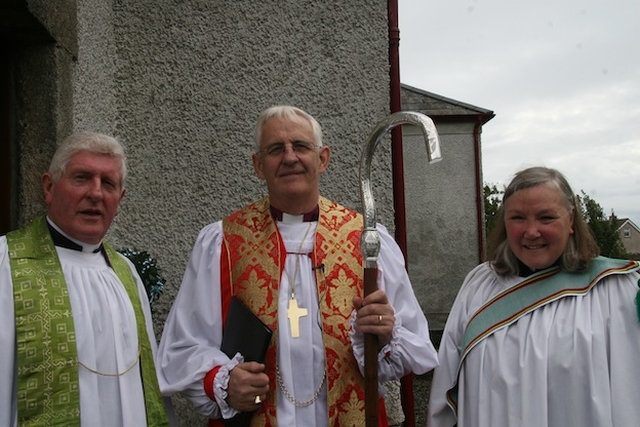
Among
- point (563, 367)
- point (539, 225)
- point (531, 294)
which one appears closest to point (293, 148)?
point (539, 225)

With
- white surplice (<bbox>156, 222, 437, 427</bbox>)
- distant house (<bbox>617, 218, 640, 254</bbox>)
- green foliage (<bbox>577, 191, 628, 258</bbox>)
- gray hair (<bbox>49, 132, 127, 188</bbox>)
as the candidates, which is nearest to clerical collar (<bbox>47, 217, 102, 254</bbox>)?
gray hair (<bbox>49, 132, 127, 188</bbox>)

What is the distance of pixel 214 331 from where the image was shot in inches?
107

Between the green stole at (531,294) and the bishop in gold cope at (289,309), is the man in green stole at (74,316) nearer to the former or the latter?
the bishop in gold cope at (289,309)

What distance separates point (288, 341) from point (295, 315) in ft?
0.36

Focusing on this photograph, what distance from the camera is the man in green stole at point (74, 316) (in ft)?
7.59

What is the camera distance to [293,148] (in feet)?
9.00

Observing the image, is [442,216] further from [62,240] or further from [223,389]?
[62,240]

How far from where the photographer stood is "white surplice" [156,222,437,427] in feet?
8.67

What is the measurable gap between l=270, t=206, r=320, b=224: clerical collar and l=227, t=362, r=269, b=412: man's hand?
0.68 meters

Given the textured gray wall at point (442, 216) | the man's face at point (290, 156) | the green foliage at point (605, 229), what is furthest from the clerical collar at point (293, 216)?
the green foliage at point (605, 229)

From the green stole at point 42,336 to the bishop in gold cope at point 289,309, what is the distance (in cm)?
44

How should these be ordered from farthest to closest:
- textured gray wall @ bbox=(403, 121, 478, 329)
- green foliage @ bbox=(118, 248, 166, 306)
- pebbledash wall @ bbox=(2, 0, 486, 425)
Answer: textured gray wall @ bbox=(403, 121, 478, 329) < pebbledash wall @ bbox=(2, 0, 486, 425) < green foliage @ bbox=(118, 248, 166, 306)

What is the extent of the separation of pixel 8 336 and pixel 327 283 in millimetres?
1223

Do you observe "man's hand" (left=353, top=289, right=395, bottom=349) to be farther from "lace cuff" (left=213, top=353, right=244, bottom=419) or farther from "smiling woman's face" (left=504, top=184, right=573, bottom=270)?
"smiling woman's face" (left=504, top=184, right=573, bottom=270)
